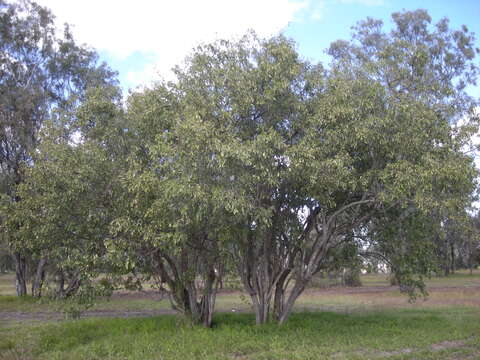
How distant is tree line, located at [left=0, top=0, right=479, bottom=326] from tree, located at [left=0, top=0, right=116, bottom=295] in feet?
44.8

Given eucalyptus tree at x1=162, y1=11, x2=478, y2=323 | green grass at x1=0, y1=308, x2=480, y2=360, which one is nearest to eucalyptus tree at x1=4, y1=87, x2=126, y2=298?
green grass at x1=0, y1=308, x2=480, y2=360

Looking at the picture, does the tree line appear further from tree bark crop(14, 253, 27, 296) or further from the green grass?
tree bark crop(14, 253, 27, 296)

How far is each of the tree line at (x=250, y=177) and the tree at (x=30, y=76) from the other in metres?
13.7

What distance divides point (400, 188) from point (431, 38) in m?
19.8

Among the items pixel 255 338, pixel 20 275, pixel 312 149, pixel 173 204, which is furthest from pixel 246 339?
pixel 20 275

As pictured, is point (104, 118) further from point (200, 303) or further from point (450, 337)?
point (450, 337)

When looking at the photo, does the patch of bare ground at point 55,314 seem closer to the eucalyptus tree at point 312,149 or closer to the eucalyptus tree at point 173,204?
the eucalyptus tree at point 173,204

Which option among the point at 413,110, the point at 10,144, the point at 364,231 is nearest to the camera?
the point at 413,110

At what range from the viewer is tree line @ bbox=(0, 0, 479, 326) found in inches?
463

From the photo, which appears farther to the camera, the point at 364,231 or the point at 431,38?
the point at 431,38

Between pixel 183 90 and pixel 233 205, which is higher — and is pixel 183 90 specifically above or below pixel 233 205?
above

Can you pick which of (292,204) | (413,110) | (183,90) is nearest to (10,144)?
(183,90)

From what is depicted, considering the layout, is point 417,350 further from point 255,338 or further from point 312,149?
point 312,149

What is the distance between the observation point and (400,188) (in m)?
12.0
